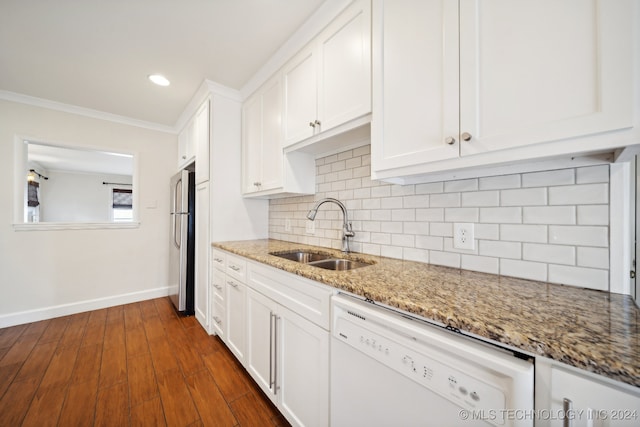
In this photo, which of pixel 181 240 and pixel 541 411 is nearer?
pixel 541 411

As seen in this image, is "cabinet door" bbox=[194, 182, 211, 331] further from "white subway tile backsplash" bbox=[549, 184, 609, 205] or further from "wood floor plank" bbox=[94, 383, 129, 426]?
"white subway tile backsplash" bbox=[549, 184, 609, 205]

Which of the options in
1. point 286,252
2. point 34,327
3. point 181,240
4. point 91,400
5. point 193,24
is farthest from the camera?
point 181,240

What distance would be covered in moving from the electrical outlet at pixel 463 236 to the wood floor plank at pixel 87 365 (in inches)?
97.4

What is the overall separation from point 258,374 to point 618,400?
5.04 feet

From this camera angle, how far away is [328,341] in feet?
3.23

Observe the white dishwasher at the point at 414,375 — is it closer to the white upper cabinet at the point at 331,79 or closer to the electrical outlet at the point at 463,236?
the electrical outlet at the point at 463,236

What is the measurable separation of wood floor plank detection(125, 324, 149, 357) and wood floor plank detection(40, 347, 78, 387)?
339 millimetres

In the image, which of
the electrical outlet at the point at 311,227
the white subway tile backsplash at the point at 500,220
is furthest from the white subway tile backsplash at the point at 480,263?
the electrical outlet at the point at 311,227

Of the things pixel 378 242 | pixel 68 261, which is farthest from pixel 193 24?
pixel 68 261

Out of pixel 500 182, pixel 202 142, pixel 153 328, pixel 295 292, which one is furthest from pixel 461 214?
pixel 153 328

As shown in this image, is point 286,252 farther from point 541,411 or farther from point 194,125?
point 194,125

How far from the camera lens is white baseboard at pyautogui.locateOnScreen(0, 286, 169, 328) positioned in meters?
2.48

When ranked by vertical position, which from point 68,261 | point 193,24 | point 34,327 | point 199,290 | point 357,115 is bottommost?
point 34,327

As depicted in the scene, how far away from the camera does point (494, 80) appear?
0.77m
